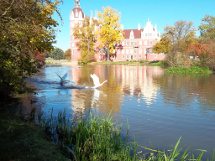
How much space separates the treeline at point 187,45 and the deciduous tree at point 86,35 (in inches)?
778

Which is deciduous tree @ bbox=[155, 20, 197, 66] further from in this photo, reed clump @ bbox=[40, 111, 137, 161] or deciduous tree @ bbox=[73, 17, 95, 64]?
reed clump @ bbox=[40, 111, 137, 161]

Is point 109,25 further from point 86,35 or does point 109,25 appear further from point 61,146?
point 61,146

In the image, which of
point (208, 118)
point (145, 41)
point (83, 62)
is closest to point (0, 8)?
point (208, 118)

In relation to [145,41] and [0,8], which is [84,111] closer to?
[0,8]

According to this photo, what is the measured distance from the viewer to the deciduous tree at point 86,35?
2625 inches

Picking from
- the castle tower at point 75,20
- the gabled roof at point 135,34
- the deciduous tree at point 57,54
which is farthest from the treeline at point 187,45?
the deciduous tree at point 57,54

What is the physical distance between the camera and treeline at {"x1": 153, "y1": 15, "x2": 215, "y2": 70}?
33219mm

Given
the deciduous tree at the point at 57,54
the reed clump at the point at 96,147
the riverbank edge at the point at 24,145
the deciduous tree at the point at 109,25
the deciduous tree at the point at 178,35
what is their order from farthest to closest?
1. the deciduous tree at the point at 57,54
2. the deciduous tree at the point at 109,25
3. the deciduous tree at the point at 178,35
4. the reed clump at the point at 96,147
5. the riverbank edge at the point at 24,145

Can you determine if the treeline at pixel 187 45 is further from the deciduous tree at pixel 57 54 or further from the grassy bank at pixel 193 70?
the deciduous tree at pixel 57 54

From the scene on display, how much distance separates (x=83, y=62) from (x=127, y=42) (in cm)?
2216

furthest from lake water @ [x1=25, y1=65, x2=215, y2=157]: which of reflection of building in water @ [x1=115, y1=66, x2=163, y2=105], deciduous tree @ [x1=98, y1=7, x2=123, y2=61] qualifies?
deciduous tree @ [x1=98, y1=7, x2=123, y2=61]

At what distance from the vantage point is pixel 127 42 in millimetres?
77250

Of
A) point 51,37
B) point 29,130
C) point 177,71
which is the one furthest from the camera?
point 177,71

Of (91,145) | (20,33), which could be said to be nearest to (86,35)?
(20,33)
